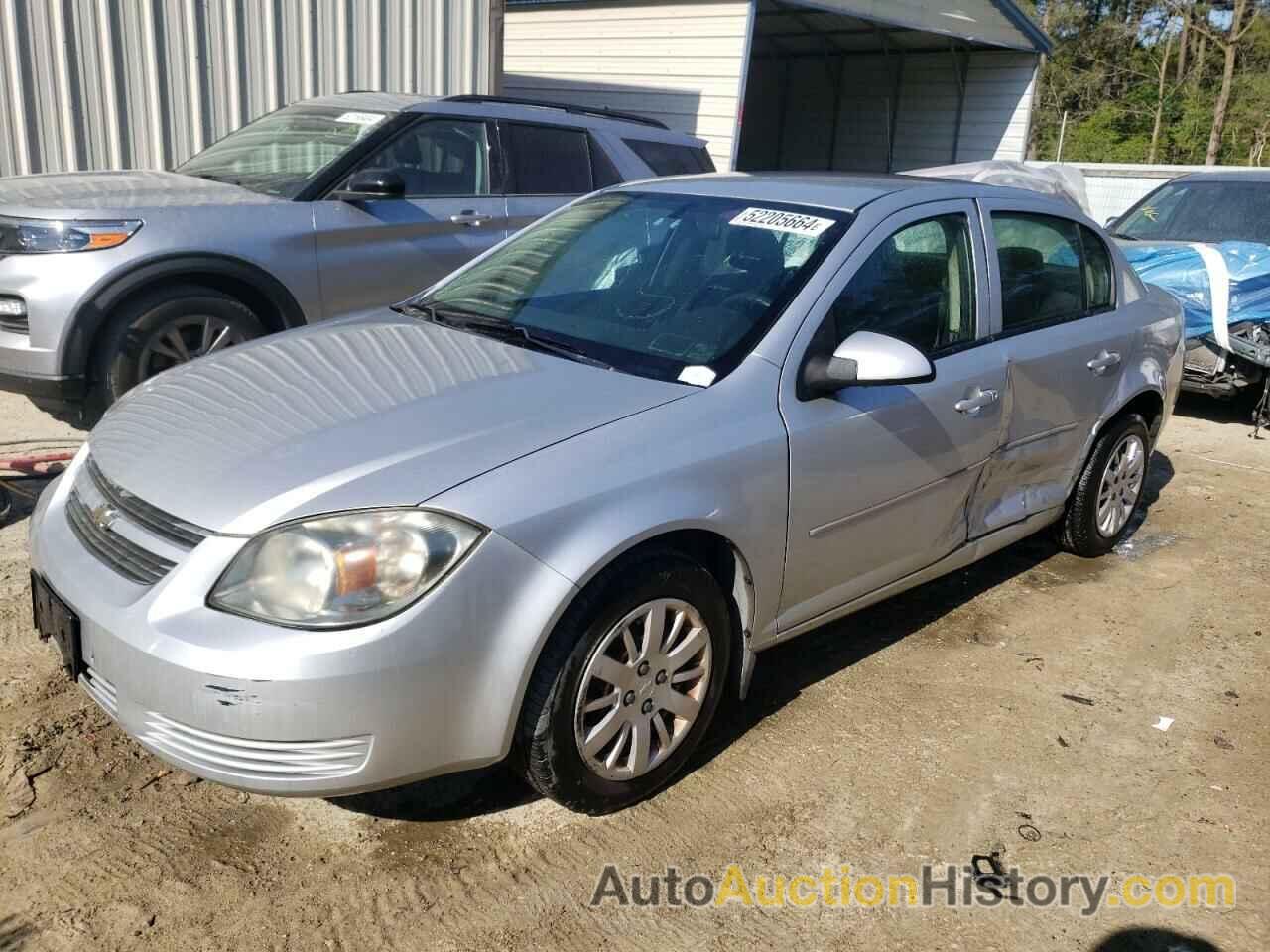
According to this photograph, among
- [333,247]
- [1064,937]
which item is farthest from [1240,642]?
[333,247]

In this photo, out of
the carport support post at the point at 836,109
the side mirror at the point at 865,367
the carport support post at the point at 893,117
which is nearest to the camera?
the side mirror at the point at 865,367

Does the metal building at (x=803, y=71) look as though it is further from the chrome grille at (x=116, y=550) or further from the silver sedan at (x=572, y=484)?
the chrome grille at (x=116, y=550)

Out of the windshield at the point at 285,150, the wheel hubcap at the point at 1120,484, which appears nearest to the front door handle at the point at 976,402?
the wheel hubcap at the point at 1120,484

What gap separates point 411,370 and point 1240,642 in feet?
11.2

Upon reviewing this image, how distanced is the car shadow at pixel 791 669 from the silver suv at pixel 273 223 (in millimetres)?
2991

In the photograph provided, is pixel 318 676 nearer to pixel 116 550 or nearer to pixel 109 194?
pixel 116 550

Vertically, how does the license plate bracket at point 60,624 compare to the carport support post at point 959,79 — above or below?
below

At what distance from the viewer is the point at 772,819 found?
3.00 metres

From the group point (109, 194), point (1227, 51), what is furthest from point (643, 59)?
point (1227, 51)

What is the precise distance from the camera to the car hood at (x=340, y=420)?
2.51 meters

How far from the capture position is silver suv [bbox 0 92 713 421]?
16.2 ft

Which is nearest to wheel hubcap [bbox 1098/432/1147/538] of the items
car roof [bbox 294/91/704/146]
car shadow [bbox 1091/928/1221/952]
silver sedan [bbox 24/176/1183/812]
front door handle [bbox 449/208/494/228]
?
silver sedan [bbox 24/176/1183/812]

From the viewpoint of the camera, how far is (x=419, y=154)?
6.10 metres

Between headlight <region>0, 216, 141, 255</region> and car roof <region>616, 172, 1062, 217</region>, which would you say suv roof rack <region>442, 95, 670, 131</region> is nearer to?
headlight <region>0, 216, 141, 255</region>
